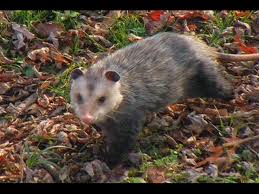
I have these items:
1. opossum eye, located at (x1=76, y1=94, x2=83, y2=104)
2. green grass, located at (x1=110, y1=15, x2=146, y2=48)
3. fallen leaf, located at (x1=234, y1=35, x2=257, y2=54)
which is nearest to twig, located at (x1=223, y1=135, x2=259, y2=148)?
opossum eye, located at (x1=76, y1=94, x2=83, y2=104)

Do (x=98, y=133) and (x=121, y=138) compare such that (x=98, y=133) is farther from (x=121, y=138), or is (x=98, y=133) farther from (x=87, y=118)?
(x=87, y=118)

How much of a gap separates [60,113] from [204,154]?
135 cm

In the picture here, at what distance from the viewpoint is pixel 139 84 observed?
5293mm

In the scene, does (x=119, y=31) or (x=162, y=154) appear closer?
(x=162, y=154)

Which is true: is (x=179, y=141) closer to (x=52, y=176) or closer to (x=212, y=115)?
(x=212, y=115)

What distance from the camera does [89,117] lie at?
471 cm

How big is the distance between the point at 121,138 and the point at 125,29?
1.76 metres

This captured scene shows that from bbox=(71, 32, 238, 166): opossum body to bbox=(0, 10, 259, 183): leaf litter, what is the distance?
15 cm

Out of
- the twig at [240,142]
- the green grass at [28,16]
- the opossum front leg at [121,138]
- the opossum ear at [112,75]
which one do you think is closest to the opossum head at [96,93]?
the opossum ear at [112,75]

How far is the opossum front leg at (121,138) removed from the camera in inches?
196

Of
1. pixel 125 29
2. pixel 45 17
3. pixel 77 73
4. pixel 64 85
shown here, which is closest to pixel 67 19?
pixel 45 17

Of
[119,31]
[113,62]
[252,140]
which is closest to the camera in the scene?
[252,140]

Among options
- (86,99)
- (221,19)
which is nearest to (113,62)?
(86,99)

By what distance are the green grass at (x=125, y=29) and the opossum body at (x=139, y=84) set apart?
76 centimetres
